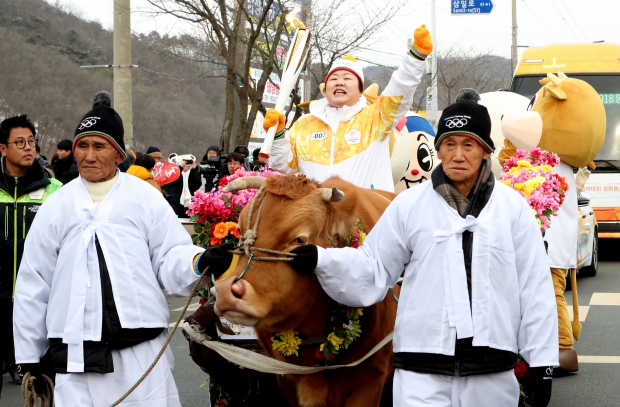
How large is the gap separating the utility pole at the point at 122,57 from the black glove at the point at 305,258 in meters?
11.0

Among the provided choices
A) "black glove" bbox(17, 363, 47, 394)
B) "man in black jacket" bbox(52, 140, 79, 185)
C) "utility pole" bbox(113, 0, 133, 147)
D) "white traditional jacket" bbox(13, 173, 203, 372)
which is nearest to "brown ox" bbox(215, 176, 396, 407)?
"white traditional jacket" bbox(13, 173, 203, 372)

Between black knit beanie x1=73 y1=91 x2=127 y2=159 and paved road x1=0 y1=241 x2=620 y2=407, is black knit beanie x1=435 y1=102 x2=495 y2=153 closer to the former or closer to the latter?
black knit beanie x1=73 y1=91 x2=127 y2=159

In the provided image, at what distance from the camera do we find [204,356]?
4988 millimetres

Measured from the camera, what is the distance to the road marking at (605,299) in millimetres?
11008

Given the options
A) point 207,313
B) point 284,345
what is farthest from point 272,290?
point 207,313

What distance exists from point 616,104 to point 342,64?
1022cm

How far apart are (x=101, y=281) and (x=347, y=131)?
8.98 feet

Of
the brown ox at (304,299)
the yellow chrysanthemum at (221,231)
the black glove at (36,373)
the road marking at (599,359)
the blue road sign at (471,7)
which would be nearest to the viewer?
the brown ox at (304,299)

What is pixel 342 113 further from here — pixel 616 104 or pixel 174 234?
pixel 616 104

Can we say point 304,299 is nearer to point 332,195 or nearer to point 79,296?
point 332,195

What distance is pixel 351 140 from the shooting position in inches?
247

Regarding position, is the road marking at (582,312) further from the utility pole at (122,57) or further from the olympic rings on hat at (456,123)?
the utility pole at (122,57)

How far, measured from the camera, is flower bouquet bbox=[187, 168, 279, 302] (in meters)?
5.15

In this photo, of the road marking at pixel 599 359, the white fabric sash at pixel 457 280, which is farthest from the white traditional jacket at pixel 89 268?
the road marking at pixel 599 359
